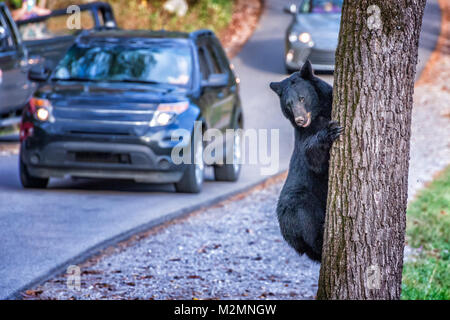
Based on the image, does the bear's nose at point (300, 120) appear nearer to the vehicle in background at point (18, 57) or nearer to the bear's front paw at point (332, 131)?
the bear's front paw at point (332, 131)

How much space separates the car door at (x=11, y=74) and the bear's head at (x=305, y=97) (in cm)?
999

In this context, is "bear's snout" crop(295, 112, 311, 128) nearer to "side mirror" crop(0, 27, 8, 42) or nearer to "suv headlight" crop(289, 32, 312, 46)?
"side mirror" crop(0, 27, 8, 42)

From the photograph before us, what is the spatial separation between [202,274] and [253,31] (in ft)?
72.4

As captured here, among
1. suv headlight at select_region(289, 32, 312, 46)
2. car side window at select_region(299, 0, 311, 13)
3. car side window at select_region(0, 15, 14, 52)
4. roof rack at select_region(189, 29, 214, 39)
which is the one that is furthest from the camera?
car side window at select_region(299, 0, 311, 13)

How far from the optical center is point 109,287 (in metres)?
6.33

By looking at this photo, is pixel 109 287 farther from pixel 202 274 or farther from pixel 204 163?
pixel 204 163

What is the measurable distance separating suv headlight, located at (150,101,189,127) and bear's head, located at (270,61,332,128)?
5221mm

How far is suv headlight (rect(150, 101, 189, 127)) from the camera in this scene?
31.9 ft

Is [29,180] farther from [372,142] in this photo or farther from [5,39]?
[372,142]

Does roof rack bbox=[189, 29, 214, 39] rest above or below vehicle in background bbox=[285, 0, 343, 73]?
above

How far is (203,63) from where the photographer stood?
11.1 meters

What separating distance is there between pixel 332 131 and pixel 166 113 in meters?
5.72

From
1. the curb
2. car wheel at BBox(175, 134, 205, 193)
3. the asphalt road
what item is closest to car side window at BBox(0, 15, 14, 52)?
the asphalt road
